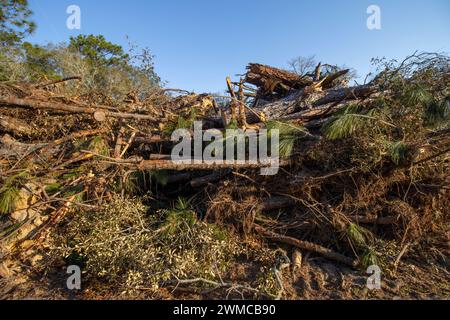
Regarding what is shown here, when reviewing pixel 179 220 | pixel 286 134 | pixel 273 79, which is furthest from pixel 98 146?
pixel 273 79

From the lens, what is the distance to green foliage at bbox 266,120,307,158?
2898 millimetres

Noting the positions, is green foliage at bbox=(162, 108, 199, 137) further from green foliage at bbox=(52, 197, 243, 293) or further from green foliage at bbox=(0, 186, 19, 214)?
green foliage at bbox=(0, 186, 19, 214)

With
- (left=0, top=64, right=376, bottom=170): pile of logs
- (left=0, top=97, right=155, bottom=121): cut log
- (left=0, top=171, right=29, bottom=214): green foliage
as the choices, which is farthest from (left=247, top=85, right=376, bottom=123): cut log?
(left=0, top=171, right=29, bottom=214): green foliage

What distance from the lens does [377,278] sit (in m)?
2.25

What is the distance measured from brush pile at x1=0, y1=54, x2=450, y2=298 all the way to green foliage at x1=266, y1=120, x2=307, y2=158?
0.5 inches

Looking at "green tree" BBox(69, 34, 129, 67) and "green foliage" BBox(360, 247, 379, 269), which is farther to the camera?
"green tree" BBox(69, 34, 129, 67)

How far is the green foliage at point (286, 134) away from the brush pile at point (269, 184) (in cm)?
1

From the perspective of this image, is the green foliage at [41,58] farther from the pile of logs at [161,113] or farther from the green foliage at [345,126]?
the green foliage at [345,126]

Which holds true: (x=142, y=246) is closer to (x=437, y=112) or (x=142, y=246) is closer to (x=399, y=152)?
(x=399, y=152)

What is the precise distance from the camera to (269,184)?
3.05 metres

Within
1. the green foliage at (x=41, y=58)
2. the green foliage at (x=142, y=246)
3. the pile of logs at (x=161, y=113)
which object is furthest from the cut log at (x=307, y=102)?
the green foliage at (x=41, y=58)

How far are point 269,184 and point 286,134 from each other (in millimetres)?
590
